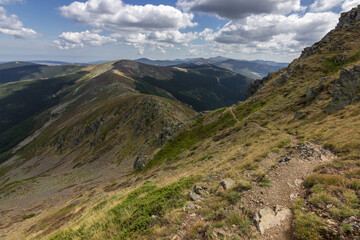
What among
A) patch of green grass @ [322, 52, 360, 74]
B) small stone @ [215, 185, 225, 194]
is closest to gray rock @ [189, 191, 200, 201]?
small stone @ [215, 185, 225, 194]

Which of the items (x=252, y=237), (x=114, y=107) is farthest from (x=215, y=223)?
(x=114, y=107)

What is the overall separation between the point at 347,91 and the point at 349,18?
8809 cm

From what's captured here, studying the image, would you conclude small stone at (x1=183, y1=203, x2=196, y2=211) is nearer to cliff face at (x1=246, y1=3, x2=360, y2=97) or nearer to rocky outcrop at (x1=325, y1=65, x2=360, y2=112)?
rocky outcrop at (x1=325, y1=65, x2=360, y2=112)

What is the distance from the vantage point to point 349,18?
8181 cm

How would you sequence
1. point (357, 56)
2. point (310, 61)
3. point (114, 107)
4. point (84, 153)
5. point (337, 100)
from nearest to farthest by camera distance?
point (337, 100) → point (357, 56) → point (310, 61) → point (84, 153) → point (114, 107)

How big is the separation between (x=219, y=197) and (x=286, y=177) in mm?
5638

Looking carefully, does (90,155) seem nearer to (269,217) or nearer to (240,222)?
(240,222)

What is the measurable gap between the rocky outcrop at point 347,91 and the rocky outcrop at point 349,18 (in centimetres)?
7604

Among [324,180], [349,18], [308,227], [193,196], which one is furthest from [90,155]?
[349,18]

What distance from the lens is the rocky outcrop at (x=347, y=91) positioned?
93.0 feet

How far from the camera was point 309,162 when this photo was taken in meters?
14.7

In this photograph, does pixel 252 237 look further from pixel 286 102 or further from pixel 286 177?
pixel 286 102

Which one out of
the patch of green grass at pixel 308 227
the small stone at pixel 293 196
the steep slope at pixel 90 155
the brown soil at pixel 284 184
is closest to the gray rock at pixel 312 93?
the brown soil at pixel 284 184

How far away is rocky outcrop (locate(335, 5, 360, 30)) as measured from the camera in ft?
258
